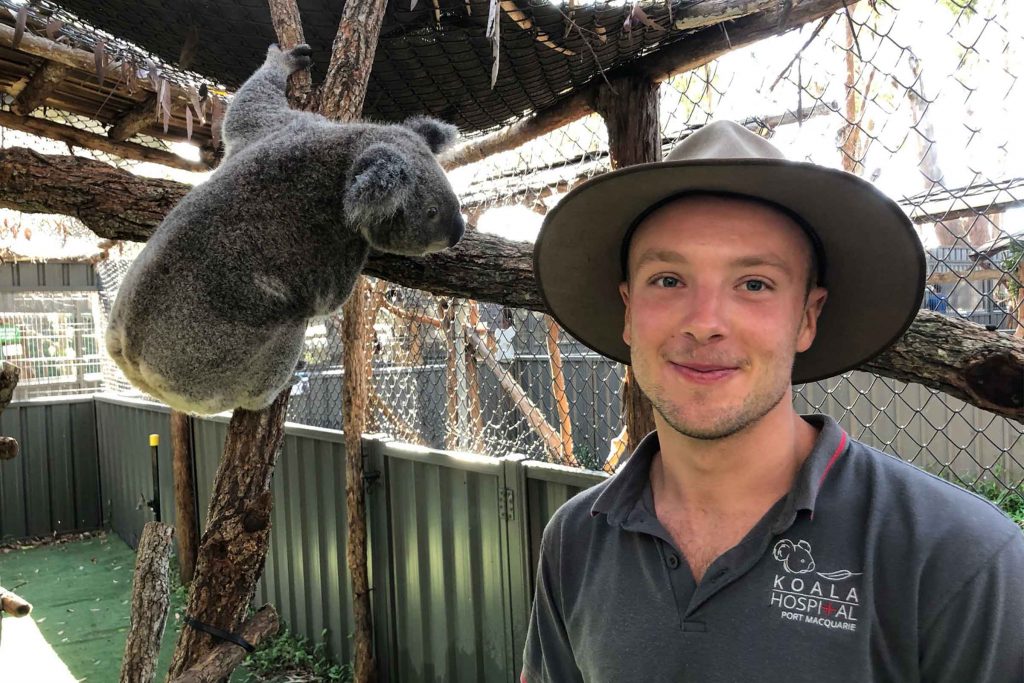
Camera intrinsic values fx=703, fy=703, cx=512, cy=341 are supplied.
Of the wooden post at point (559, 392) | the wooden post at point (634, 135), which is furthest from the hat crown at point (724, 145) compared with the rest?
the wooden post at point (559, 392)

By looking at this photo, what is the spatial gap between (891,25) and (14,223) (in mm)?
5760

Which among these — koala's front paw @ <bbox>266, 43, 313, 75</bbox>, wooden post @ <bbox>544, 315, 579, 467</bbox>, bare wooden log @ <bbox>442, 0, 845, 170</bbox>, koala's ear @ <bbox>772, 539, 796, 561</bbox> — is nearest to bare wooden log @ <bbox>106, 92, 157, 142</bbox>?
koala's front paw @ <bbox>266, 43, 313, 75</bbox>

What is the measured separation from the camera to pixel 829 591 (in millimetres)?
810

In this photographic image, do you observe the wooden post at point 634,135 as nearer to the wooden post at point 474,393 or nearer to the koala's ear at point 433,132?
the koala's ear at point 433,132

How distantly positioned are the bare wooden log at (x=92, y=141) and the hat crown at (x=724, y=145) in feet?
10.9

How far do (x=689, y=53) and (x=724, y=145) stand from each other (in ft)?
3.91

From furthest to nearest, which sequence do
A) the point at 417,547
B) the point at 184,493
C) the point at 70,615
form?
the point at 184,493 → the point at 70,615 → the point at 417,547

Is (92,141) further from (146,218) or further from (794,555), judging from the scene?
(794,555)

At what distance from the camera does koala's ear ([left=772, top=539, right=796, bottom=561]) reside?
33.6 inches

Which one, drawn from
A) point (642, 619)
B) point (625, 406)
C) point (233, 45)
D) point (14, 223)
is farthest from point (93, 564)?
point (642, 619)

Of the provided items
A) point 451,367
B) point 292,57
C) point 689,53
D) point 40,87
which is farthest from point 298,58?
point 451,367

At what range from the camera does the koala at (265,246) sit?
177 cm

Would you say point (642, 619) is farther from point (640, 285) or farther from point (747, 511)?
point (640, 285)

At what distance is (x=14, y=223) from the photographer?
5.16 metres
